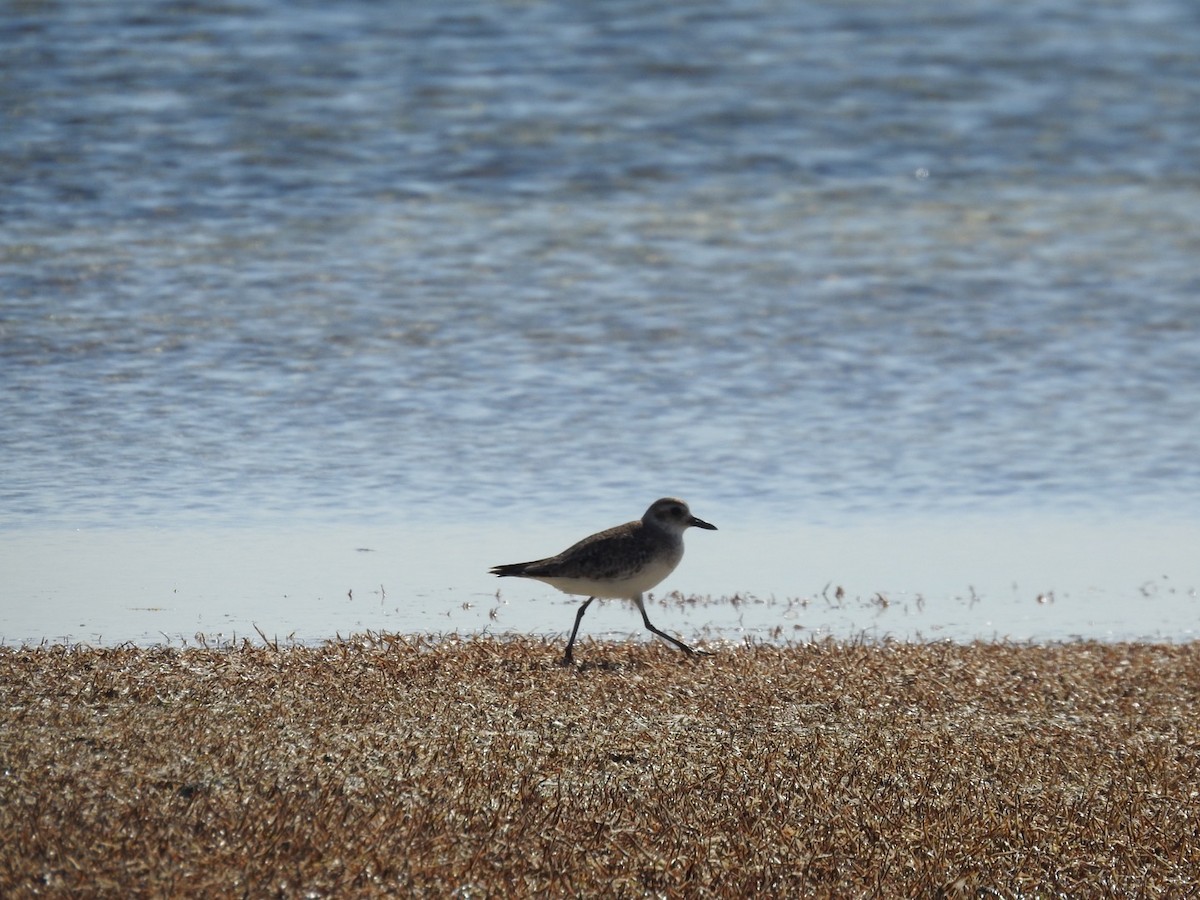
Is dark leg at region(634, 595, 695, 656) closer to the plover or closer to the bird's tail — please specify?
the plover

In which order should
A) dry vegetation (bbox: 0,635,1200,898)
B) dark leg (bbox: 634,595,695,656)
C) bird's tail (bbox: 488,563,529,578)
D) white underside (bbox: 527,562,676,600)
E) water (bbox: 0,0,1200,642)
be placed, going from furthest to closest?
water (bbox: 0,0,1200,642) < white underside (bbox: 527,562,676,600) < bird's tail (bbox: 488,563,529,578) < dark leg (bbox: 634,595,695,656) < dry vegetation (bbox: 0,635,1200,898)

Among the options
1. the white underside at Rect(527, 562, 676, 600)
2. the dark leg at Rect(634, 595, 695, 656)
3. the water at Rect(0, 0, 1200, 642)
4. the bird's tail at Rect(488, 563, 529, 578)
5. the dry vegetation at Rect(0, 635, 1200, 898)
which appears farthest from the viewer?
the water at Rect(0, 0, 1200, 642)

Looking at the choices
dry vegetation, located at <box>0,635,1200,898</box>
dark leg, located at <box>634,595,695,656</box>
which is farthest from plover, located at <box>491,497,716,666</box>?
dry vegetation, located at <box>0,635,1200,898</box>

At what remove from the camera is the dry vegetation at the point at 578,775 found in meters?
5.41

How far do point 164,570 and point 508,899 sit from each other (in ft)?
16.4

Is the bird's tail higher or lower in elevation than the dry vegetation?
lower

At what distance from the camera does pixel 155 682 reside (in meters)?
7.21

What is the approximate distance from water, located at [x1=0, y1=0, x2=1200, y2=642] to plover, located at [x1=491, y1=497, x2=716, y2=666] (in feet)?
1.33

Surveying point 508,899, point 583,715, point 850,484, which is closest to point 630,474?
point 850,484

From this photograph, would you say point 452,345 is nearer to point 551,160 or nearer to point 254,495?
point 254,495

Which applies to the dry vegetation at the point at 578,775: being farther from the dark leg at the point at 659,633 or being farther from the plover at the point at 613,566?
the plover at the point at 613,566

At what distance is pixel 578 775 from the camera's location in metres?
6.42

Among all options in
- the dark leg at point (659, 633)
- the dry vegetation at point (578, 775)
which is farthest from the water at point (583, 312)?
the dry vegetation at point (578, 775)

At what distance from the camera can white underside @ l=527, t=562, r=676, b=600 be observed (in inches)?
366
